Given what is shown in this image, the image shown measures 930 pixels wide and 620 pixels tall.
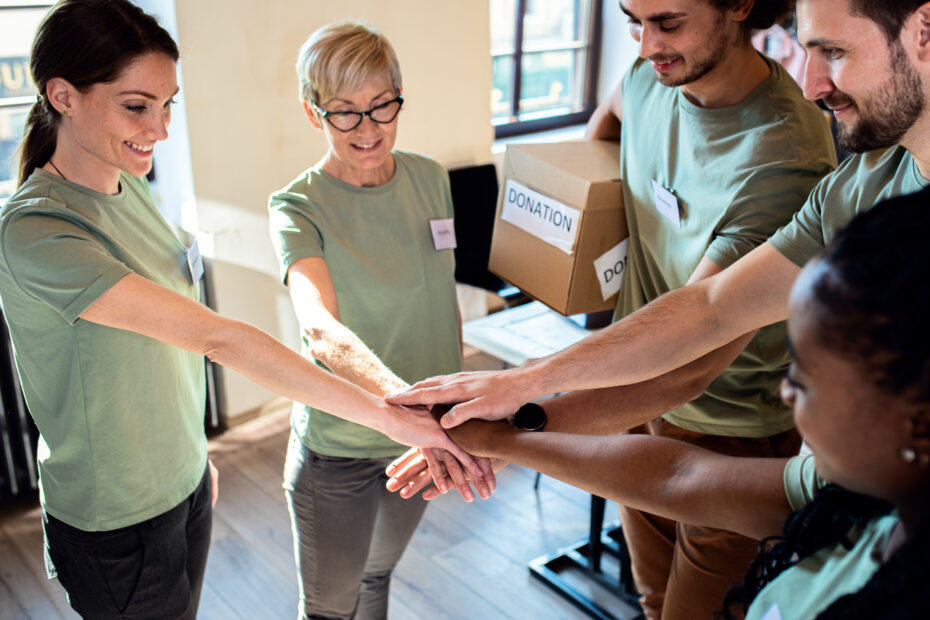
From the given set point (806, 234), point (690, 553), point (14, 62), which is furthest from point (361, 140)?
point (14, 62)

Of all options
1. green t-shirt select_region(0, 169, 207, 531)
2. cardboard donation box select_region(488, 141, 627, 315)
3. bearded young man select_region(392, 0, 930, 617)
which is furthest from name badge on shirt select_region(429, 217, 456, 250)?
green t-shirt select_region(0, 169, 207, 531)

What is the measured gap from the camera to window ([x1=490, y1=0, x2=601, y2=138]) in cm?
521

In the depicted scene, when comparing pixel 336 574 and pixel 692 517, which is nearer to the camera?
pixel 692 517

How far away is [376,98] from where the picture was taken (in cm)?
181

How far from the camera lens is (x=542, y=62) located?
5457 millimetres

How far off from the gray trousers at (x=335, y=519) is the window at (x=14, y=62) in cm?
218

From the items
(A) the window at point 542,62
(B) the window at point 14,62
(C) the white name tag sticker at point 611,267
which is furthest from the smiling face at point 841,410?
(A) the window at point 542,62

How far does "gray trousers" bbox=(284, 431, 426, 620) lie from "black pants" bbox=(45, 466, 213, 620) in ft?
0.89

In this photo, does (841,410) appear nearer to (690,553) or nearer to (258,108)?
(690,553)

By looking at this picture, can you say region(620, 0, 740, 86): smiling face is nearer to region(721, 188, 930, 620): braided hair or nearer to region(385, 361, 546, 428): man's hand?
region(385, 361, 546, 428): man's hand

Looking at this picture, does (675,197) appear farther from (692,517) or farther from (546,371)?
(692,517)

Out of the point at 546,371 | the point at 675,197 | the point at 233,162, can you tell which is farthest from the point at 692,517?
the point at 233,162

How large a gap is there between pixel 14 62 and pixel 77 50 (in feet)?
7.20

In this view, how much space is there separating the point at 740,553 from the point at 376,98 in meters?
1.19
